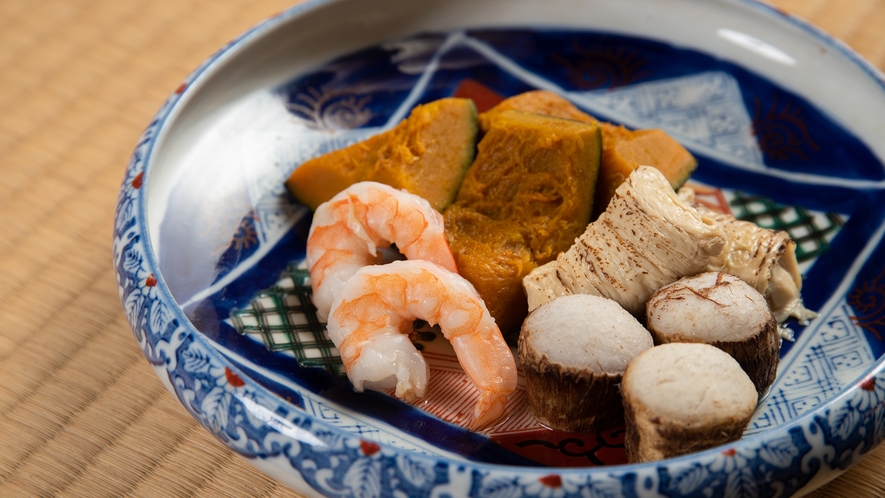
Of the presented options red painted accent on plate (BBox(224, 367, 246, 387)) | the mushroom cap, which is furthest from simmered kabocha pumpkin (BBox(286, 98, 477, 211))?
red painted accent on plate (BBox(224, 367, 246, 387))

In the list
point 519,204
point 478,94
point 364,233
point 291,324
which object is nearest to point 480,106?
point 478,94

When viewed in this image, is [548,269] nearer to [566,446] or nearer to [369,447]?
[566,446]

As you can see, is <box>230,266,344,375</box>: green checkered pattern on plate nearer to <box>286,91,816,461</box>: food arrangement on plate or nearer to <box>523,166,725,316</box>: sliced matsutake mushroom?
<box>286,91,816,461</box>: food arrangement on plate

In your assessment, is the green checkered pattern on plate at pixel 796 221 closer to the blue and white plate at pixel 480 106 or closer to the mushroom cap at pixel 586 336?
the blue and white plate at pixel 480 106

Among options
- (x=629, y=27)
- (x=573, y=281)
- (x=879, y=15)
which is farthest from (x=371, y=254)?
(x=879, y=15)

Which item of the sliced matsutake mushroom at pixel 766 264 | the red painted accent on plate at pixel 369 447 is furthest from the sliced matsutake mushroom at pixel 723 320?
the red painted accent on plate at pixel 369 447
